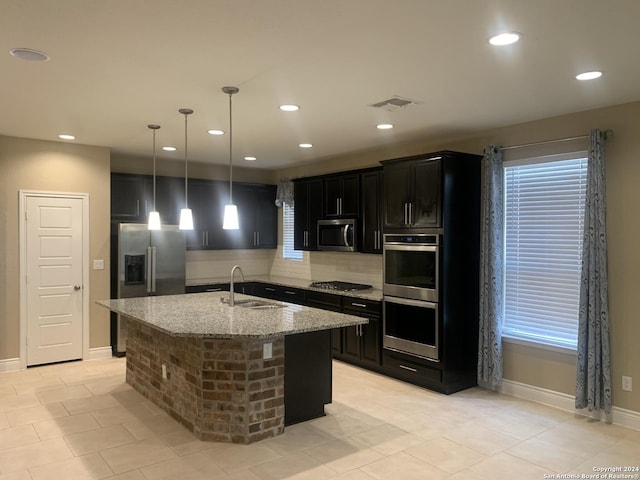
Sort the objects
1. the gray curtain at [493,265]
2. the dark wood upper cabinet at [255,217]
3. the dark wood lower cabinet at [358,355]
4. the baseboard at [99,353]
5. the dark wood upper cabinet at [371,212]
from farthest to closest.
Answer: the dark wood upper cabinet at [255,217]
the baseboard at [99,353]
the dark wood upper cabinet at [371,212]
the gray curtain at [493,265]
the dark wood lower cabinet at [358,355]

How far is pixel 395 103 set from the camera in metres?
3.92

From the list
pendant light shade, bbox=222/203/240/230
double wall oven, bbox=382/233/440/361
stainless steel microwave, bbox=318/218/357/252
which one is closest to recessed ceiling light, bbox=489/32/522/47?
pendant light shade, bbox=222/203/240/230

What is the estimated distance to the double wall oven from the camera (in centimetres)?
473

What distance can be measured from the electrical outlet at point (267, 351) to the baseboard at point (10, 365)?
11.7ft

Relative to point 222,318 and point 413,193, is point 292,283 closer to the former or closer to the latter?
point 413,193

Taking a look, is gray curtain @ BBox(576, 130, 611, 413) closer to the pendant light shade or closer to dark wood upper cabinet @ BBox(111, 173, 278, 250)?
the pendant light shade

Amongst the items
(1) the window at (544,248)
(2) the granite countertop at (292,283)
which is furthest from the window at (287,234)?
(1) the window at (544,248)

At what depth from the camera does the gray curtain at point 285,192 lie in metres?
7.36

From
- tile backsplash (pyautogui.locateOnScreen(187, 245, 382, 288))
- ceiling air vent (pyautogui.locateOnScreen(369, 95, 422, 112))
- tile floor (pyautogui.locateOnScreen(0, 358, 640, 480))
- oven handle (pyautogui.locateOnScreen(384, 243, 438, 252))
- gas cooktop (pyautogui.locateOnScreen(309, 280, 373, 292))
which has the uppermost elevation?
ceiling air vent (pyautogui.locateOnScreen(369, 95, 422, 112))

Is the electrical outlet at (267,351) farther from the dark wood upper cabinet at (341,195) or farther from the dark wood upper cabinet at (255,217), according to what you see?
the dark wood upper cabinet at (255,217)

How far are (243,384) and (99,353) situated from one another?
10.9ft

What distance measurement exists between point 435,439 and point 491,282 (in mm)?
1729

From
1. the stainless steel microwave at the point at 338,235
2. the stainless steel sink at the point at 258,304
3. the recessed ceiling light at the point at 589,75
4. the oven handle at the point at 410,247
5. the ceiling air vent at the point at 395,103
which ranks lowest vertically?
the stainless steel sink at the point at 258,304

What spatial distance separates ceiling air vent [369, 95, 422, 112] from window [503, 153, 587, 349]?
139 centimetres
